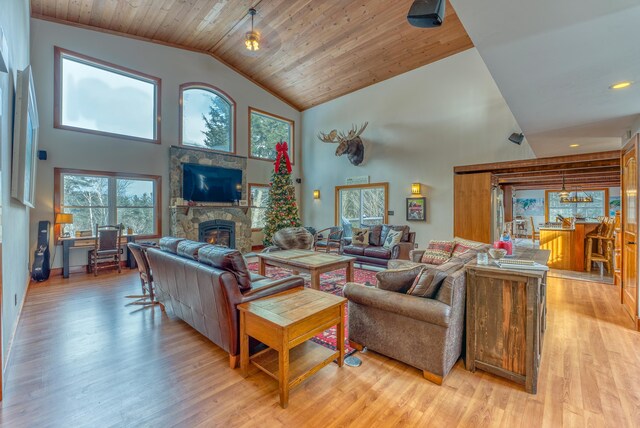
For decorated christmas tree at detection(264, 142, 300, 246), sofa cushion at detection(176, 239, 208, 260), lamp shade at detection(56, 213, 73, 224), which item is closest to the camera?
sofa cushion at detection(176, 239, 208, 260)

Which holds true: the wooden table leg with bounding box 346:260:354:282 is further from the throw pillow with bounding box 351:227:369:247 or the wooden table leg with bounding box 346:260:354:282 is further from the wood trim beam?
the wood trim beam

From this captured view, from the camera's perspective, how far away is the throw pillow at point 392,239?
18.2 ft

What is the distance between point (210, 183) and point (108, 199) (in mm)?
2187

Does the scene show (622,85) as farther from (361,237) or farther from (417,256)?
(361,237)

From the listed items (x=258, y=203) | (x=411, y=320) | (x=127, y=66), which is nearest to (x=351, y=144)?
(x=258, y=203)

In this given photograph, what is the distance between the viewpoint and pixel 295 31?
606 centimetres

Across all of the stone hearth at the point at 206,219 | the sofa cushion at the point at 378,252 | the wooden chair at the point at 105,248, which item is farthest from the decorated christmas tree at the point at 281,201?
the wooden chair at the point at 105,248

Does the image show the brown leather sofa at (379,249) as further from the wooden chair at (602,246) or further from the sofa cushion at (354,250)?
the wooden chair at (602,246)

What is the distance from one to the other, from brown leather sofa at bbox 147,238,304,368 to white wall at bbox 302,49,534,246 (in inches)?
205

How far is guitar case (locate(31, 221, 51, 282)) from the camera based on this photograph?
4938mm

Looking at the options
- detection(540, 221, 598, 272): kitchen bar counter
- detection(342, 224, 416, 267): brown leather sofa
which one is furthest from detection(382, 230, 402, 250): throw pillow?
detection(540, 221, 598, 272): kitchen bar counter

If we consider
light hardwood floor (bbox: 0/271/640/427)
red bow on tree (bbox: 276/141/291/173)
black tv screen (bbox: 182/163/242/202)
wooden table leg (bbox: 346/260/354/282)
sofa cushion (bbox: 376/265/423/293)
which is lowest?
light hardwood floor (bbox: 0/271/640/427)

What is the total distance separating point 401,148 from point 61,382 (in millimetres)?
7262

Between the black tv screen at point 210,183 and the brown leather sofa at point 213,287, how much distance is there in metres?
4.40
